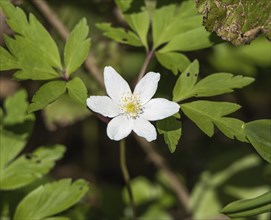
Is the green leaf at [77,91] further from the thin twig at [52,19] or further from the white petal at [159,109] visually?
the thin twig at [52,19]

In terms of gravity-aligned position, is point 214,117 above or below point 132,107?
below

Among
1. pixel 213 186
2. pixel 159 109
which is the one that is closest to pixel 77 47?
pixel 159 109

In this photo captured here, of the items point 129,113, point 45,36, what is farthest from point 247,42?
point 45,36

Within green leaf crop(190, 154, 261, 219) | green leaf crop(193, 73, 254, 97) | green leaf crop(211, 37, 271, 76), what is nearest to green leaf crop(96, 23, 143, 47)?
green leaf crop(193, 73, 254, 97)

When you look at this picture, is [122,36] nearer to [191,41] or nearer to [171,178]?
[191,41]

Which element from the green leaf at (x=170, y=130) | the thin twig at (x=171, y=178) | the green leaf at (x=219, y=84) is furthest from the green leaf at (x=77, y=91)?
the thin twig at (x=171, y=178)

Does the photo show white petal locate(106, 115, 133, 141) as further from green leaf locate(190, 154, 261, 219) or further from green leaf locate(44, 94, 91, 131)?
green leaf locate(190, 154, 261, 219)
